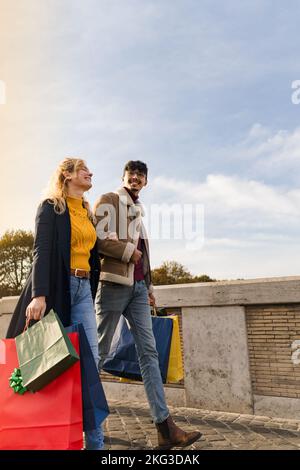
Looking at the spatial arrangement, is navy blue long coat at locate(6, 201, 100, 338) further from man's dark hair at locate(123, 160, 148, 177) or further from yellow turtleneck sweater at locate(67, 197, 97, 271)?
man's dark hair at locate(123, 160, 148, 177)

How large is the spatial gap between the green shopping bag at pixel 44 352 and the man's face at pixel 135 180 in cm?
179

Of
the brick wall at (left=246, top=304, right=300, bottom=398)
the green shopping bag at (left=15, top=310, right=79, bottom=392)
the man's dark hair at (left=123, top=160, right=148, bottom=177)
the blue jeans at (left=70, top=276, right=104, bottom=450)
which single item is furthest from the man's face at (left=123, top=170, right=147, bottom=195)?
the brick wall at (left=246, top=304, right=300, bottom=398)

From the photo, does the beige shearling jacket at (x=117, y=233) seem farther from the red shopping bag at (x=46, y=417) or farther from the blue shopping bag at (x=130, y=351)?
the red shopping bag at (x=46, y=417)

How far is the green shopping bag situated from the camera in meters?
2.40

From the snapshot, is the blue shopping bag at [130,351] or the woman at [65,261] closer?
the woman at [65,261]

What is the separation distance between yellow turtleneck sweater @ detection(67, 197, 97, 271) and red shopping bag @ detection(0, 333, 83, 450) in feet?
2.87

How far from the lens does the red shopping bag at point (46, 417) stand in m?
2.39

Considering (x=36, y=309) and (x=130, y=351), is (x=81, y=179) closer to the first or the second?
(x=36, y=309)

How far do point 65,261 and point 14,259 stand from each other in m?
31.3

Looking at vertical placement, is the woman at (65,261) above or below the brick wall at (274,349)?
above

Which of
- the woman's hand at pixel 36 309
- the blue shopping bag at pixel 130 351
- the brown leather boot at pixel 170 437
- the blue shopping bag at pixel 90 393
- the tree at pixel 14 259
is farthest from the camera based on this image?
the tree at pixel 14 259

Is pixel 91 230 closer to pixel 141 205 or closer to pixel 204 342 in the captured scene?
pixel 141 205

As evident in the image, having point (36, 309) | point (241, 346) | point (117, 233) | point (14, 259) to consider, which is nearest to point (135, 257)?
point (117, 233)

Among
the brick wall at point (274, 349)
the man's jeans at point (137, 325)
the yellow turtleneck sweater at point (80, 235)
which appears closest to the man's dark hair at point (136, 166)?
the yellow turtleneck sweater at point (80, 235)
